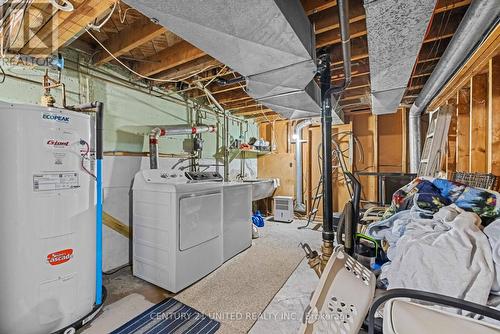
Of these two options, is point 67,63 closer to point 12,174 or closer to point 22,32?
point 22,32

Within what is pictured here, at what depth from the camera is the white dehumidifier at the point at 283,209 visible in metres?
4.88

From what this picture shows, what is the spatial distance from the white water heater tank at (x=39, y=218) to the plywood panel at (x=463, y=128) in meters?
3.92

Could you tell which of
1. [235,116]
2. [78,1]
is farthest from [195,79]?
[235,116]

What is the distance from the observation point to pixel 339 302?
0.92m

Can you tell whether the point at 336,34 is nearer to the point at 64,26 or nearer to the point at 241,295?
the point at 64,26

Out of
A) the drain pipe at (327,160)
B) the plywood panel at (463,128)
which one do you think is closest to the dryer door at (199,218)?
the drain pipe at (327,160)

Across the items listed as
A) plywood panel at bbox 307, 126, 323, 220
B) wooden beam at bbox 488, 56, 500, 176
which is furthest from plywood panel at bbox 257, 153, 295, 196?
wooden beam at bbox 488, 56, 500, 176

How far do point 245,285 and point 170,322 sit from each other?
2.65 feet

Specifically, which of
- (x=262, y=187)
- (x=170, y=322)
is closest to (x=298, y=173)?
(x=262, y=187)

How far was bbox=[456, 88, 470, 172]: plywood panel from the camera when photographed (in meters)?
2.70

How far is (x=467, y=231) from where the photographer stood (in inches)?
43.4

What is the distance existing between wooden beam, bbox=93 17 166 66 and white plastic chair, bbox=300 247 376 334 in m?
2.19

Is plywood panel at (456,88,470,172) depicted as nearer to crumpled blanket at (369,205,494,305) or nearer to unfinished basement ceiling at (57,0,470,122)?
unfinished basement ceiling at (57,0,470,122)

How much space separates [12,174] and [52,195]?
0.81 ft
